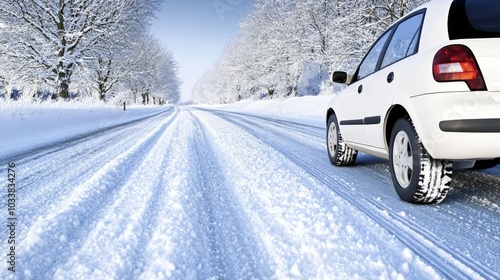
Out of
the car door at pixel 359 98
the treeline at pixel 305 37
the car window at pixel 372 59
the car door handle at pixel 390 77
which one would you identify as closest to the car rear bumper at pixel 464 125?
the car door handle at pixel 390 77

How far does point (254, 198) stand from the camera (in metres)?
2.65

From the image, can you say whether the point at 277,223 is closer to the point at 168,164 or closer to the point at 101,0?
the point at 168,164

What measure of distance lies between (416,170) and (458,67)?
830 millimetres

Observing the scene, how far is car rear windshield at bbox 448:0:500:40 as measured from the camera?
2.11m

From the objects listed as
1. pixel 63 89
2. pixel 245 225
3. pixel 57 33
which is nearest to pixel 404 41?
pixel 245 225

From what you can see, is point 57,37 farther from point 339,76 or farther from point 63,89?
point 339,76

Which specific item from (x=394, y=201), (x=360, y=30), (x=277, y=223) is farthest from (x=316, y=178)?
(x=360, y=30)

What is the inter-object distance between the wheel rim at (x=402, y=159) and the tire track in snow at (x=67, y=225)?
2.56 metres

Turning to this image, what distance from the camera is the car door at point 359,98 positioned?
3.35 meters

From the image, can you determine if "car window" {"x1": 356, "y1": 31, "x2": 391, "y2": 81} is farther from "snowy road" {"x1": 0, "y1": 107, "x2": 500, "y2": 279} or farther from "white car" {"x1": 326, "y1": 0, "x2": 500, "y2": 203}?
"snowy road" {"x1": 0, "y1": 107, "x2": 500, "y2": 279}

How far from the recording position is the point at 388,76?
2.81 metres

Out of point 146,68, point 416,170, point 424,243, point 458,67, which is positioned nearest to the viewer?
point 424,243

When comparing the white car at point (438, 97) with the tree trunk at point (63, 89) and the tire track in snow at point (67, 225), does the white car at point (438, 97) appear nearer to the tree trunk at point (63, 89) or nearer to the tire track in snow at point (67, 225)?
the tire track in snow at point (67, 225)

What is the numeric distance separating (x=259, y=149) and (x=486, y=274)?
399 centimetres
